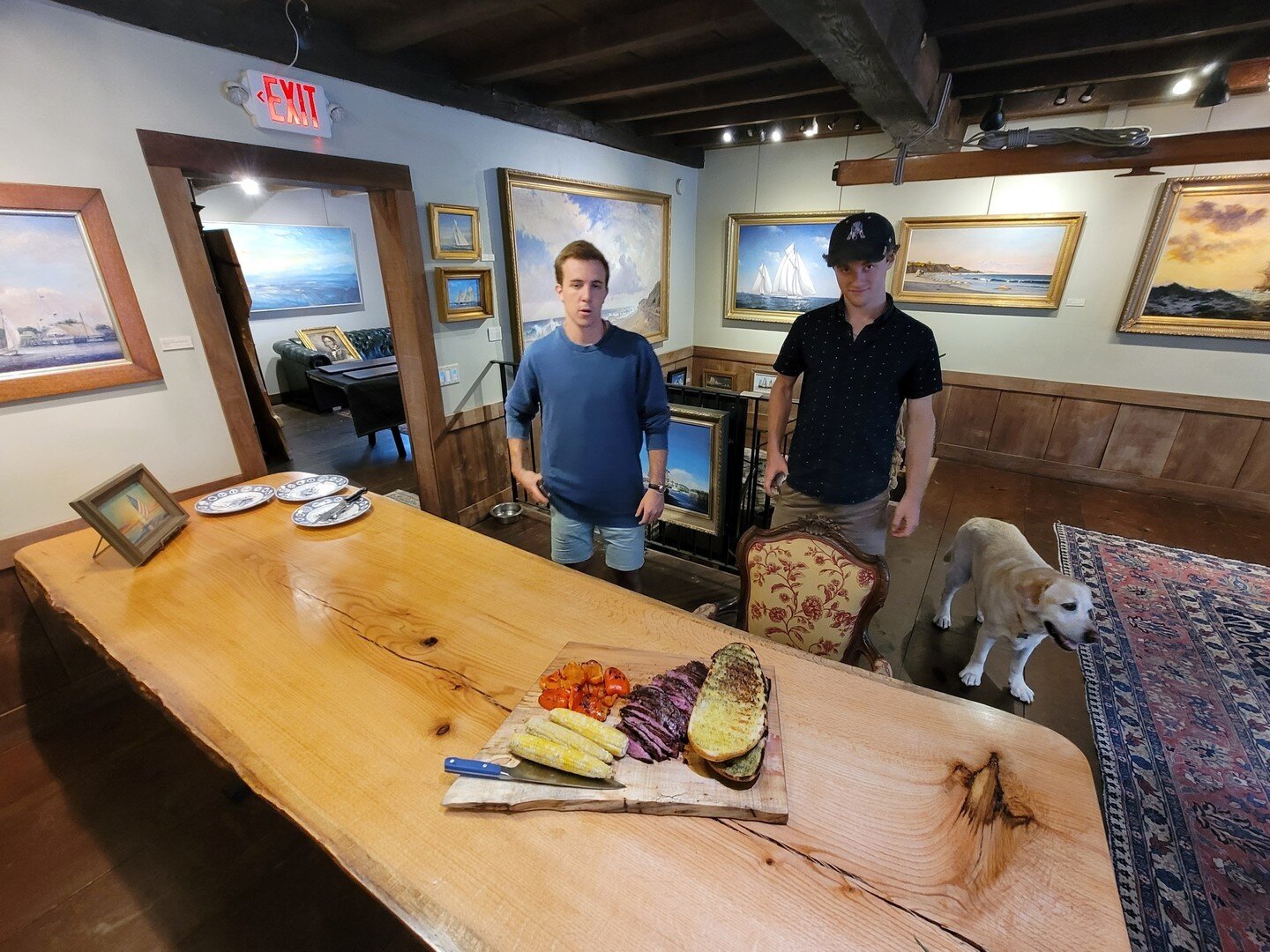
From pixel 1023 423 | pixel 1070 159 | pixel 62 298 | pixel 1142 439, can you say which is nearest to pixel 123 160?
pixel 62 298

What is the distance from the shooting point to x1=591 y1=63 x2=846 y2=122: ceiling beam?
2.99 metres

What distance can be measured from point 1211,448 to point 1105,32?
3.10m

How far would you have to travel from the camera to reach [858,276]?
154cm

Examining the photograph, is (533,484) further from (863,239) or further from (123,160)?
(123,160)

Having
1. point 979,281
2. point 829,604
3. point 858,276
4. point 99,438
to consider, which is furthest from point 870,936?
point 979,281

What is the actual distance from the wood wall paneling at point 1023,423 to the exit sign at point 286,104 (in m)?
5.05

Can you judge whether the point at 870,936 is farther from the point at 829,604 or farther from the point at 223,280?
the point at 223,280

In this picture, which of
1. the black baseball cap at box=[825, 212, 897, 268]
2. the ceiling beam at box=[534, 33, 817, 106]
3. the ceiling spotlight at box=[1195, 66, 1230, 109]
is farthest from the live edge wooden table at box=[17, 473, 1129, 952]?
the ceiling spotlight at box=[1195, 66, 1230, 109]

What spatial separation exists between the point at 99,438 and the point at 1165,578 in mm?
5156

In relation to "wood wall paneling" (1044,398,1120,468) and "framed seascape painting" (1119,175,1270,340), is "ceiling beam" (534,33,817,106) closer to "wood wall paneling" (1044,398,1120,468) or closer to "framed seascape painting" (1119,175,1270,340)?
"framed seascape painting" (1119,175,1270,340)

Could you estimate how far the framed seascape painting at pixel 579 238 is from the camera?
341 centimetres

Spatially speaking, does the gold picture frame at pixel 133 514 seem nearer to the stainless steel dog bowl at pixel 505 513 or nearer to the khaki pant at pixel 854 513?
the khaki pant at pixel 854 513

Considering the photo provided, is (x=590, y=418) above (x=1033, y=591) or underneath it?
above

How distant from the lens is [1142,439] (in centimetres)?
396
